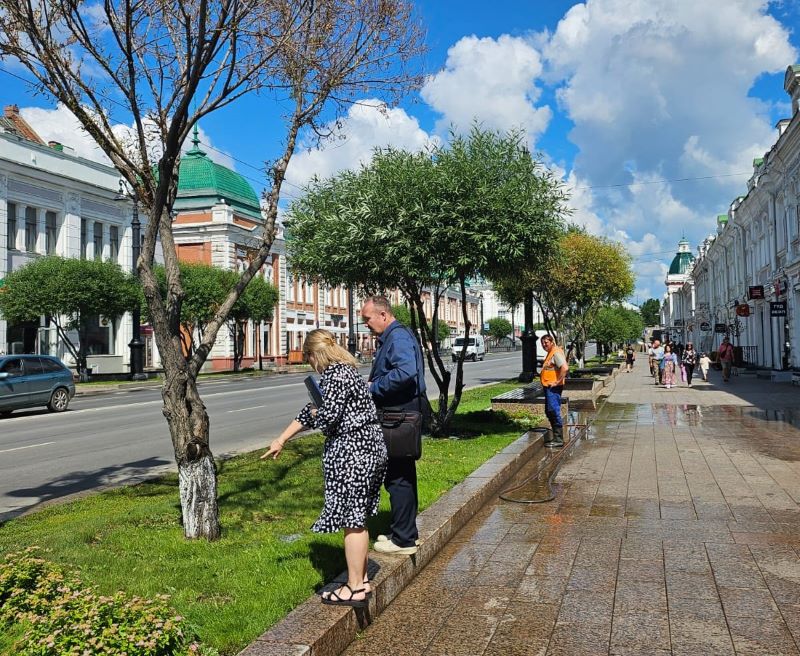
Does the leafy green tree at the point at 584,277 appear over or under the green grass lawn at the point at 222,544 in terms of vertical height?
over

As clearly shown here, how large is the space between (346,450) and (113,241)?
133 feet

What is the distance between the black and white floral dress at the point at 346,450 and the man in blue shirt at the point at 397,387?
62 centimetres

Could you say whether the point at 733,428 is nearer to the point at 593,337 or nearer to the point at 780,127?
the point at 780,127

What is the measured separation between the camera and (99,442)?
13.2 meters

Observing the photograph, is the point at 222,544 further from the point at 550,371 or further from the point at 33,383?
the point at 33,383

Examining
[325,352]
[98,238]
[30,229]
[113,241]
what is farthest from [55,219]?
[325,352]

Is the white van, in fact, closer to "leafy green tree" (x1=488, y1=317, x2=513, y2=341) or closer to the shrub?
"leafy green tree" (x1=488, y1=317, x2=513, y2=341)

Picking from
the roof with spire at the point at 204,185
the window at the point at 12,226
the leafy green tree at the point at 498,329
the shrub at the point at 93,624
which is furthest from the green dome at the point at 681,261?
the shrub at the point at 93,624

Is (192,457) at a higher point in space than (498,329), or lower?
lower

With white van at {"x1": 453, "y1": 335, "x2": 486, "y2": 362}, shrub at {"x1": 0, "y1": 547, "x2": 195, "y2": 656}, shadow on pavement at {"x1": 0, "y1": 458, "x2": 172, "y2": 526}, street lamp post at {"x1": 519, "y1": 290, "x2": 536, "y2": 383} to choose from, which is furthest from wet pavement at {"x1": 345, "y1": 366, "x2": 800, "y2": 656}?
white van at {"x1": 453, "y1": 335, "x2": 486, "y2": 362}

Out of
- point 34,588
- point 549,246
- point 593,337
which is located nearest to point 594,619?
point 34,588

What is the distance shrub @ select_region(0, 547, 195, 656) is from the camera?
295cm

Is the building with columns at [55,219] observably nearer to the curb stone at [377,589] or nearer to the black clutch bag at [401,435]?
the curb stone at [377,589]

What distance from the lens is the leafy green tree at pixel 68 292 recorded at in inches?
1199
